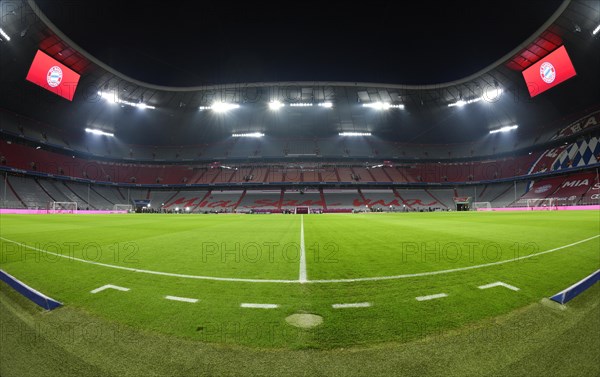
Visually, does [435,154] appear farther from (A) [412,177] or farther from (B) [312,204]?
(B) [312,204]

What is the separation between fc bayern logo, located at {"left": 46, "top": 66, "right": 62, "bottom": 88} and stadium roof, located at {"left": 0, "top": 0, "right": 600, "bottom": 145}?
1722mm

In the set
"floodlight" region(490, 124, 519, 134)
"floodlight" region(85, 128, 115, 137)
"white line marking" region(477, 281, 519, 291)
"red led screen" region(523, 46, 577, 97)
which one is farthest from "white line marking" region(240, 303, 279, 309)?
"floodlight" region(490, 124, 519, 134)

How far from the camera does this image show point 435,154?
67.2 meters

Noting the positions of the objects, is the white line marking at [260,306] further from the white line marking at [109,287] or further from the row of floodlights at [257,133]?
the row of floodlights at [257,133]

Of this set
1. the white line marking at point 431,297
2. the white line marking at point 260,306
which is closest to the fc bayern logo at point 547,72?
the white line marking at point 431,297

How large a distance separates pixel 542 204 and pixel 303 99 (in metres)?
48.8

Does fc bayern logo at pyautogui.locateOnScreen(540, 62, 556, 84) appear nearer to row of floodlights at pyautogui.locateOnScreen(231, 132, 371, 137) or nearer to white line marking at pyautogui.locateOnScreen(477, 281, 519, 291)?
row of floodlights at pyautogui.locateOnScreen(231, 132, 371, 137)

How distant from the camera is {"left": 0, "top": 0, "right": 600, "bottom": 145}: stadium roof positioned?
33531 millimetres

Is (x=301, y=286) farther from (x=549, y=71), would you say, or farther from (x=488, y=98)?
(x=488, y=98)

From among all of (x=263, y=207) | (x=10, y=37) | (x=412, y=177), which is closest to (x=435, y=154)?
(x=412, y=177)

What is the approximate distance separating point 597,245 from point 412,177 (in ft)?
199

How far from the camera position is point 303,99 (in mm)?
A: 55688

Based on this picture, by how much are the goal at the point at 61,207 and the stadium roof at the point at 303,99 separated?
764 inches

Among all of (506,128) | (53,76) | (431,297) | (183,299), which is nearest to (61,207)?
(53,76)
